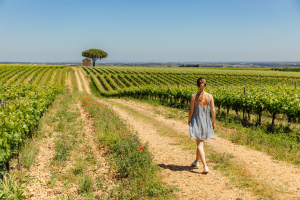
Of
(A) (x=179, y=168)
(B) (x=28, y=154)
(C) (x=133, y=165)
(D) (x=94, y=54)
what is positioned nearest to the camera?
(C) (x=133, y=165)

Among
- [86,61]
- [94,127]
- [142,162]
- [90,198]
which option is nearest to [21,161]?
[90,198]

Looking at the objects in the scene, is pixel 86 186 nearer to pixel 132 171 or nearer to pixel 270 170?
pixel 132 171

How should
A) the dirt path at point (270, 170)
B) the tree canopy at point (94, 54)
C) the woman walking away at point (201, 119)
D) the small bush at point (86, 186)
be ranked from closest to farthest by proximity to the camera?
the dirt path at point (270, 170) → the small bush at point (86, 186) → the woman walking away at point (201, 119) → the tree canopy at point (94, 54)

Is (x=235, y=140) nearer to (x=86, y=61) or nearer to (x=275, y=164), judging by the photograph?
(x=275, y=164)

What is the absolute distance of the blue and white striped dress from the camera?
4930 mm

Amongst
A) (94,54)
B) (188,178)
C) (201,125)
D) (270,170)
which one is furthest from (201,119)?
(94,54)

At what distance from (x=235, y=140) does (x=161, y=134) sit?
2.99 metres

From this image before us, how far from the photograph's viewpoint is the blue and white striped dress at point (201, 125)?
16.2ft

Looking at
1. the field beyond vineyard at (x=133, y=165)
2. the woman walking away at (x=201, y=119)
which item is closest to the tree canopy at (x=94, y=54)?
the field beyond vineyard at (x=133, y=165)

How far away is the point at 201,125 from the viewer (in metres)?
4.95

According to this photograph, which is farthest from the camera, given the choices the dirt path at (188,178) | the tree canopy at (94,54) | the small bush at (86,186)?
the tree canopy at (94,54)

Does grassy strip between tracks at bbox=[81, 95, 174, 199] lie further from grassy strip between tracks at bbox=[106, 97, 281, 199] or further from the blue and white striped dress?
grassy strip between tracks at bbox=[106, 97, 281, 199]

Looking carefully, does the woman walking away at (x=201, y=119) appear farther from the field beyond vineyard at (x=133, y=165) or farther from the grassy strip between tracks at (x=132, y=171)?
the grassy strip between tracks at (x=132, y=171)

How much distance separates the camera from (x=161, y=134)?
8.95 metres
